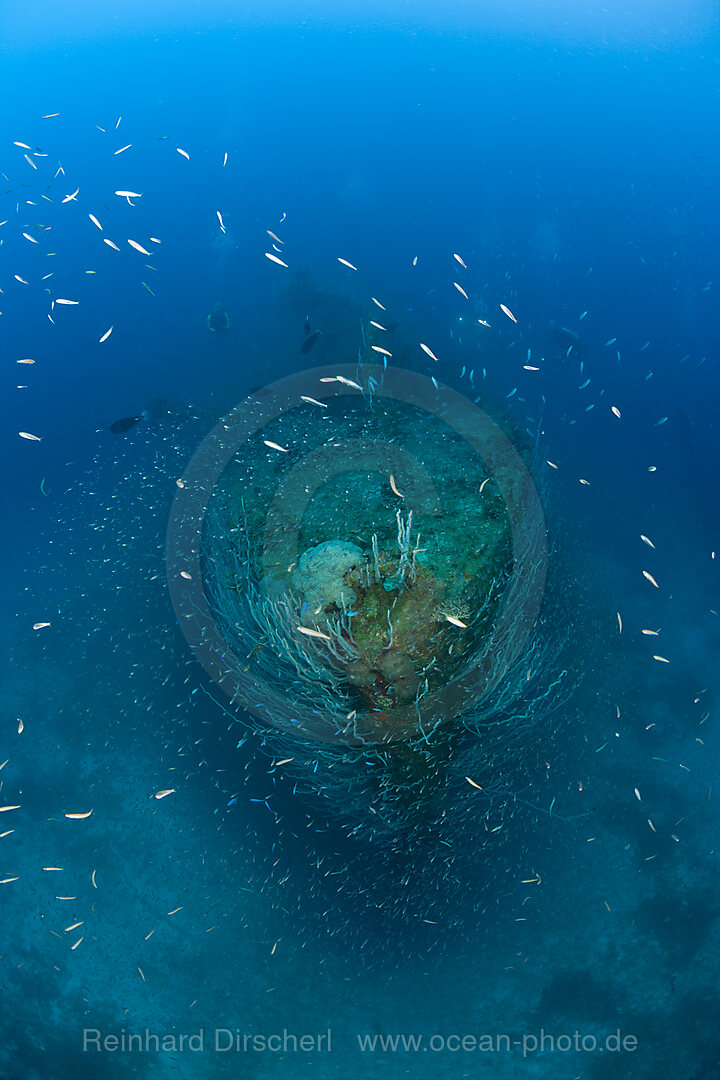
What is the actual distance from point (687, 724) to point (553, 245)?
9384 mm

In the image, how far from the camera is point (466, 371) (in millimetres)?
8070

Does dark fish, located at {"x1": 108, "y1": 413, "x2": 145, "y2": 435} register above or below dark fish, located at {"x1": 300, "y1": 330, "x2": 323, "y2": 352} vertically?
below

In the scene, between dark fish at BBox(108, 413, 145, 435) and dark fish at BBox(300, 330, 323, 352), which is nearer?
dark fish at BBox(108, 413, 145, 435)

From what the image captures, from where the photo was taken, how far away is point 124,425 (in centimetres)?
809

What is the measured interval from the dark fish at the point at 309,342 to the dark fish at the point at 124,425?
2933mm

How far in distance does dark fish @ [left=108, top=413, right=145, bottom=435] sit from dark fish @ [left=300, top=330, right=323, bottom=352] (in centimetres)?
293

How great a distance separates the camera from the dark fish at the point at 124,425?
805cm

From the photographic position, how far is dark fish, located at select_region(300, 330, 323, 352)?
834 centimetres

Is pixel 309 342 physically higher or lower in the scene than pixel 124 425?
higher

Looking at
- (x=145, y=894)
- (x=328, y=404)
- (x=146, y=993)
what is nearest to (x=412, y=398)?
(x=328, y=404)

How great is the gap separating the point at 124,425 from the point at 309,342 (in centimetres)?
340

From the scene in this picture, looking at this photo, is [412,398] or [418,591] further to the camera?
[412,398]

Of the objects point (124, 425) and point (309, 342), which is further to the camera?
point (309, 342)

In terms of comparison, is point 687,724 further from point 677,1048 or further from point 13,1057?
point 13,1057
